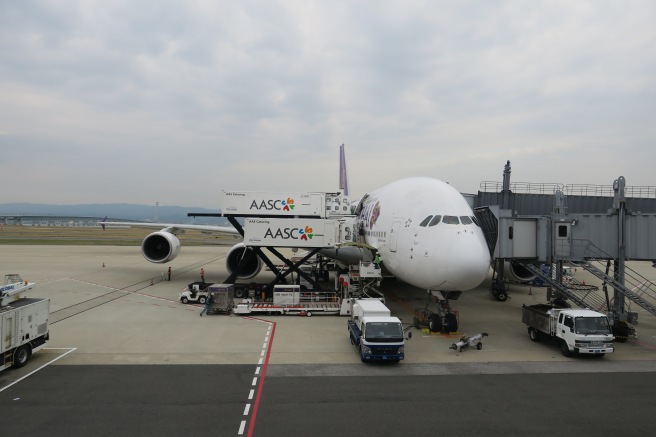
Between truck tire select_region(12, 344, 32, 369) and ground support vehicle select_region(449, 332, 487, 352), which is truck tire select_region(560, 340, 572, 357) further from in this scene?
truck tire select_region(12, 344, 32, 369)

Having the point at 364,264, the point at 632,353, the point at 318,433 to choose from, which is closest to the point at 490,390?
the point at 318,433

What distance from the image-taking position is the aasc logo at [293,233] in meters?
24.0

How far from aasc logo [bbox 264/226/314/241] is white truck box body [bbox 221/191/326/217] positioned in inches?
67.3

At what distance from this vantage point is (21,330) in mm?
12844

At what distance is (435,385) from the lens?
38.3ft

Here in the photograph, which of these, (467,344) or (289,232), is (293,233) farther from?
(467,344)

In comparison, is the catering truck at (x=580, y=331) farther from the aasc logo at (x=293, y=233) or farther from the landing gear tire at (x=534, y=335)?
the aasc logo at (x=293, y=233)

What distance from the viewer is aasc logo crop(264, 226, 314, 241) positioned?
78.9 ft

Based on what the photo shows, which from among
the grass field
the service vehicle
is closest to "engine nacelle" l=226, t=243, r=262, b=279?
the service vehicle

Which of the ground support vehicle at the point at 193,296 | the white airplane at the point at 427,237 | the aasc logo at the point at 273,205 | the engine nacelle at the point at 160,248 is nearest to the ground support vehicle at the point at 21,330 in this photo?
the ground support vehicle at the point at 193,296

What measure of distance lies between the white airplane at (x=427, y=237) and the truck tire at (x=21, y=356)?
12734mm

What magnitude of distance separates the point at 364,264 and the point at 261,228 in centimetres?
728

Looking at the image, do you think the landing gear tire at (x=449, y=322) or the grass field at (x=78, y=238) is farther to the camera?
the grass field at (x=78, y=238)

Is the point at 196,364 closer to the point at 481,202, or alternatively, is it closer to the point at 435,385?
the point at 435,385
